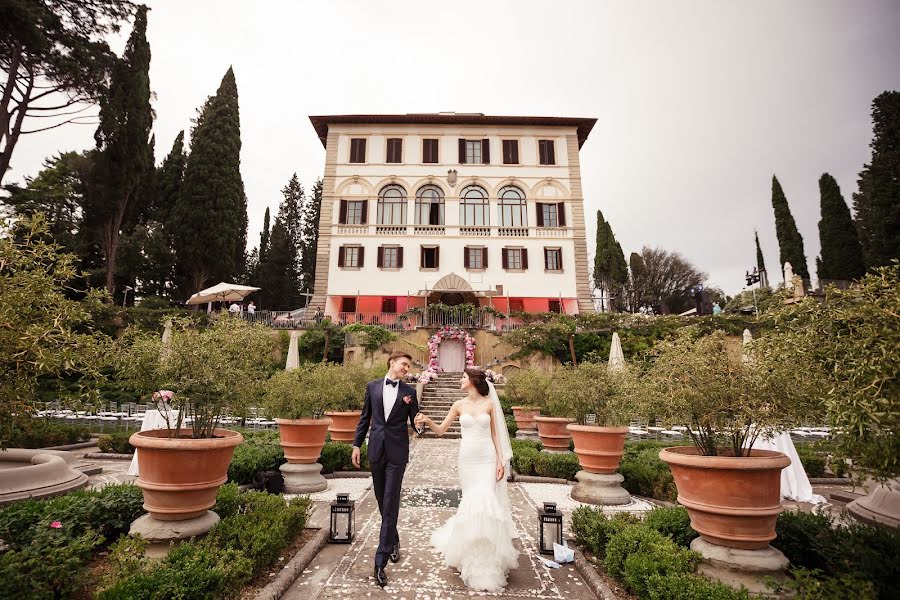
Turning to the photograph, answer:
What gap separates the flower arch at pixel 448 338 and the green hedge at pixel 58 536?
16.0m

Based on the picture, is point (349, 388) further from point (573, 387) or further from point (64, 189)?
point (64, 189)

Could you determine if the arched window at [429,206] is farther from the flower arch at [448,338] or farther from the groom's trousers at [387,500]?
the groom's trousers at [387,500]

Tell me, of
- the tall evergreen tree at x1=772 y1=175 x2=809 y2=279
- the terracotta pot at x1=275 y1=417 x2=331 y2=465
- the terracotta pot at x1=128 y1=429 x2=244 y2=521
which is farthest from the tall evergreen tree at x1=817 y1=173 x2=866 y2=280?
the terracotta pot at x1=128 y1=429 x2=244 y2=521

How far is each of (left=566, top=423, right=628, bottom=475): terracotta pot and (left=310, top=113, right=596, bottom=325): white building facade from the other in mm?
18491

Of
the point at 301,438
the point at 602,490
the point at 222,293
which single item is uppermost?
the point at 222,293

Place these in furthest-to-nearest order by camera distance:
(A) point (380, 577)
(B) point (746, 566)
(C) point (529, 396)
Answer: (C) point (529, 396) → (A) point (380, 577) → (B) point (746, 566)

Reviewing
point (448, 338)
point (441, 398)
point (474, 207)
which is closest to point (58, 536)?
point (441, 398)

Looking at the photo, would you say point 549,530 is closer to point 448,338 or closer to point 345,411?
point 345,411

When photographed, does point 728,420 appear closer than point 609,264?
Yes

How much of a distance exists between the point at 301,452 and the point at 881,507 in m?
7.33

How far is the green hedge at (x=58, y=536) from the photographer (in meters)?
→ 2.87

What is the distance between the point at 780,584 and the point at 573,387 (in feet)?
13.6

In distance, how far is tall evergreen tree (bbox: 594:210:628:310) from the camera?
42844mm

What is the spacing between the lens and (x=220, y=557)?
347 cm
